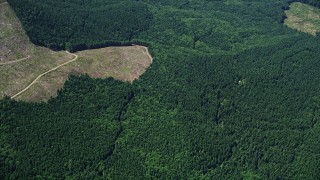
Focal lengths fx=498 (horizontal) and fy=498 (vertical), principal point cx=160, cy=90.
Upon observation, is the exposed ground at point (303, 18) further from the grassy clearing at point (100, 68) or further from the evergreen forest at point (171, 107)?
the grassy clearing at point (100, 68)

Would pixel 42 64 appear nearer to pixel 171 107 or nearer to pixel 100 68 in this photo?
pixel 100 68

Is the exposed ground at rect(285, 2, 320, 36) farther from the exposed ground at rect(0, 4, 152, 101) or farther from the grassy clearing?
the exposed ground at rect(0, 4, 152, 101)

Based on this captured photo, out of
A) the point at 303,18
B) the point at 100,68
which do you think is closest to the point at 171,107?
the point at 100,68

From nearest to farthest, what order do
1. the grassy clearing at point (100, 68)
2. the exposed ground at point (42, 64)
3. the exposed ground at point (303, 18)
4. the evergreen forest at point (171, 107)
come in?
the evergreen forest at point (171, 107) < the exposed ground at point (42, 64) < the grassy clearing at point (100, 68) < the exposed ground at point (303, 18)

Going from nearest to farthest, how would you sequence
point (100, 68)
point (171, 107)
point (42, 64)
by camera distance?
point (171, 107) → point (42, 64) → point (100, 68)

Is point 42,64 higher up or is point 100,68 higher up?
point 42,64

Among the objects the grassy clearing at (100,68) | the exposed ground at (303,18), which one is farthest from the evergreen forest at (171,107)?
the exposed ground at (303,18)

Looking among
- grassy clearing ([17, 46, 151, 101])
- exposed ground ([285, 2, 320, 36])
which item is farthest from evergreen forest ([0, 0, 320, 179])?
exposed ground ([285, 2, 320, 36])
